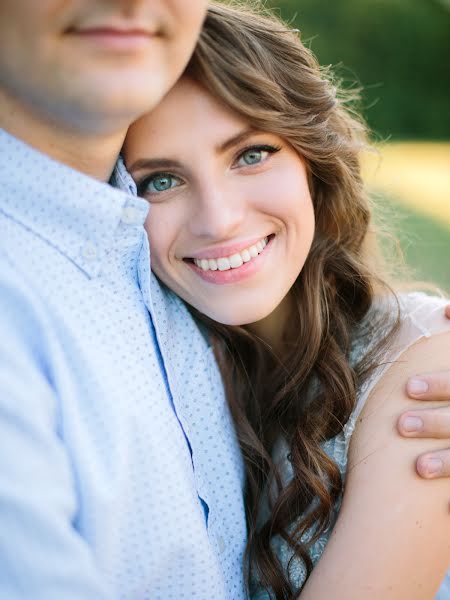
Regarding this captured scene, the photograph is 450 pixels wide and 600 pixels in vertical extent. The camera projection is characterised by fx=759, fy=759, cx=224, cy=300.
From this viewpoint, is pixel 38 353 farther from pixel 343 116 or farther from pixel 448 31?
pixel 448 31

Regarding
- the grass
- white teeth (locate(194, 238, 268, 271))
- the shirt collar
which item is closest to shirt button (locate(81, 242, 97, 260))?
the shirt collar

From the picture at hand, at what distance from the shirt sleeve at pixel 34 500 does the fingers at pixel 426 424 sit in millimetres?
856

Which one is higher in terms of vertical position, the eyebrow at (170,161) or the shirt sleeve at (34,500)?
the eyebrow at (170,161)

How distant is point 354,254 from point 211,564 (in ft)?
3.78

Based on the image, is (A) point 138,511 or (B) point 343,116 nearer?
(A) point 138,511

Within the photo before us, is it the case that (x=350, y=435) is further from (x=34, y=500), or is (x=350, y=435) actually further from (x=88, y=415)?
(x=34, y=500)

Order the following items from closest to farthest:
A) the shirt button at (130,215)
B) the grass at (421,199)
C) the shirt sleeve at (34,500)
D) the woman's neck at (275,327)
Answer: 1. the shirt sleeve at (34,500)
2. the shirt button at (130,215)
3. the woman's neck at (275,327)
4. the grass at (421,199)

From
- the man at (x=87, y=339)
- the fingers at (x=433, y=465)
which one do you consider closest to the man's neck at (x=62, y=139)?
the man at (x=87, y=339)

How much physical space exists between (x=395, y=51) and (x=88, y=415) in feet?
59.3

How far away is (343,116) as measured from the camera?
2.45 m

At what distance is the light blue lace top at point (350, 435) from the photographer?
206 centimetres

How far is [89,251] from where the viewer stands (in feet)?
5.66

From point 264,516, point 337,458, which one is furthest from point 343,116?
point 264,516

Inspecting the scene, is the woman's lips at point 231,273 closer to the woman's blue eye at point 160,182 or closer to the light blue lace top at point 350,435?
the woman's blue eye at point 160,182
